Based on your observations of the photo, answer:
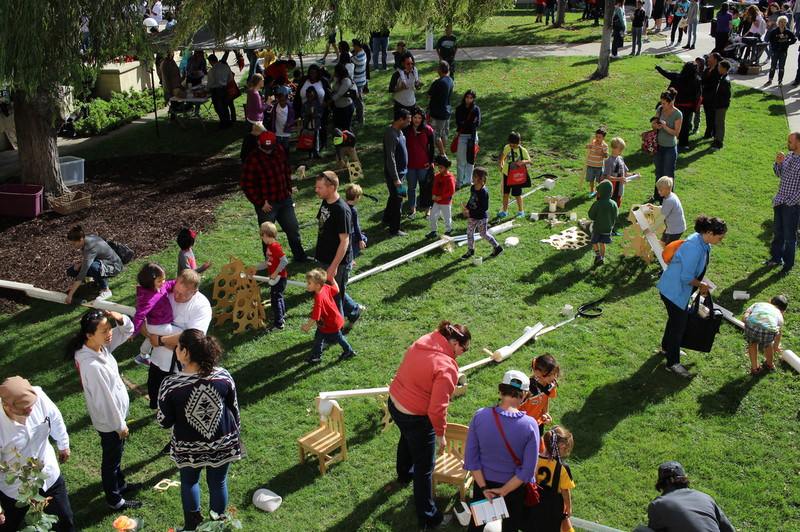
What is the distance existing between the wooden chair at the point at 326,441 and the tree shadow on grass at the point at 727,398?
3.67m

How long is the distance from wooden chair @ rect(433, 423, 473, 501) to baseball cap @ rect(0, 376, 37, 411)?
3223 millimetres

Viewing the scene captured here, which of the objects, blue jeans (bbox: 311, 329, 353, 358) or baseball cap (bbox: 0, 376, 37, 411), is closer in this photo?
baseball cap (bbox: 0, 376, 37, 411)

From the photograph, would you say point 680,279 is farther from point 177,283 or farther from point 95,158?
point 95,158

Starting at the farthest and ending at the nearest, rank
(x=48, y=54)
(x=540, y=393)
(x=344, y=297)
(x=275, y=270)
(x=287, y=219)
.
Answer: (x=48, y=54), (x=287, y=219), (x=344, y=297), (x=275, y=270), (x=540, y=393)

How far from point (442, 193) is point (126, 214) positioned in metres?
5.81

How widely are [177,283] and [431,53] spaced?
18682 millimetres

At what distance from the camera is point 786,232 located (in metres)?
9.92

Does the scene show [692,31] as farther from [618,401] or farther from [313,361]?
[313,361]

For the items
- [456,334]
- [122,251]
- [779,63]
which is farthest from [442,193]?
[779,63]

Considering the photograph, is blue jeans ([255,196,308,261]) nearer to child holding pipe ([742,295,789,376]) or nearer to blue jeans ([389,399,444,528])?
blue jeans ([389,399,444,528])

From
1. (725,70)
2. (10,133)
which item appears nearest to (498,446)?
(725,70)

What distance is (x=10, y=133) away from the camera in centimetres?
1678

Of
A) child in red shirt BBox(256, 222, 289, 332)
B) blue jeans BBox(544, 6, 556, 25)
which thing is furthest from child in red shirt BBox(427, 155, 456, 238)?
blue jeans BBox(544, 6, 556, 25)

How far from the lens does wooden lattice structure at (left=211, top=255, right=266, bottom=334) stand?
8.88 metres
